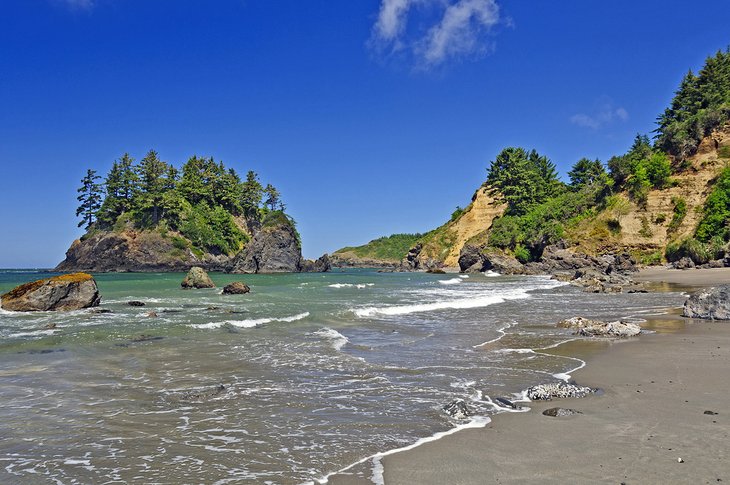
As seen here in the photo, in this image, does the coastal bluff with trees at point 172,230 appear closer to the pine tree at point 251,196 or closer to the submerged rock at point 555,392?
the pine tree at point 251,196

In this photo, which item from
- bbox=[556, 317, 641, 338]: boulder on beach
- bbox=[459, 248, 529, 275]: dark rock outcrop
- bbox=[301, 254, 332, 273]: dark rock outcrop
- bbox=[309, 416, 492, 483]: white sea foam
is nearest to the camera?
bbox=[309, 416, 492, 483]: white sea foam

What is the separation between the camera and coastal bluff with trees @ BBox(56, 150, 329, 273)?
8956cm

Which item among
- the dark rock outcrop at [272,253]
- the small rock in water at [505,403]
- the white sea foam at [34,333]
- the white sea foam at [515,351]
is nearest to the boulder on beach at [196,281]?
the white sea foam at [34,333]

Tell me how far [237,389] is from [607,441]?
6.01 meters

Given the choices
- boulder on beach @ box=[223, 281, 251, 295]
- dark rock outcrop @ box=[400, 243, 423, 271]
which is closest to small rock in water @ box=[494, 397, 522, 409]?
boulder on beach @ box=[223, 281, 251, 295]

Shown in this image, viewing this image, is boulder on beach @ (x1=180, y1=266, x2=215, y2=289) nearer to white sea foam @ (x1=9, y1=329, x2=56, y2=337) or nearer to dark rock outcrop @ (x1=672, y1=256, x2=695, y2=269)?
white sea foam @ (x1=9, y1=329, x2=56, y2=337)

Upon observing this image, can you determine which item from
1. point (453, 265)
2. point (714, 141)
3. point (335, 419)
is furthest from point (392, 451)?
point (453, 265)

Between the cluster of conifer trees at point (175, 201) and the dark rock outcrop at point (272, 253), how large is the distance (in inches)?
389

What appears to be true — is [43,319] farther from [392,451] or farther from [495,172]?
[495,172]

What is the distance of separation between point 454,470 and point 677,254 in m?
56.9

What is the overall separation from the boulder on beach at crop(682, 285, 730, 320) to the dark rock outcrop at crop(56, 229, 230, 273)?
82.0m

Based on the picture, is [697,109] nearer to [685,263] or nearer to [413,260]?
[685,263]

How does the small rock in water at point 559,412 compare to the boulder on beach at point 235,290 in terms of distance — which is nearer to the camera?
the small rock in water at point 559,412

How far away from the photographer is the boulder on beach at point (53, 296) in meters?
21.6
